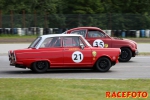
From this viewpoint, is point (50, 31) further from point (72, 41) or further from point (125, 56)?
point (72, 41)

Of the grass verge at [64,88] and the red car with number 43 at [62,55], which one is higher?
the red car with number 43 at [62,55]

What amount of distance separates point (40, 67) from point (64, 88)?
14.8ft

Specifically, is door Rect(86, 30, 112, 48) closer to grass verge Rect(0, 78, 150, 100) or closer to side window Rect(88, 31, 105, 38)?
side window Rect(88, 31, 105, 38)

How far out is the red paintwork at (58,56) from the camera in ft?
49.0

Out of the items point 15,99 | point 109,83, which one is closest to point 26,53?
point 109,83

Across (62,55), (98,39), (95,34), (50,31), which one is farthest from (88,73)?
(50,31)

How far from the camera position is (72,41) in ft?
51.3

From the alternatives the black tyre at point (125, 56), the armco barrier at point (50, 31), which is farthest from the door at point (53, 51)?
the armco barrier at point (50, 31)

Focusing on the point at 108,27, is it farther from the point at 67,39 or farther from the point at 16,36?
the point at 67,39

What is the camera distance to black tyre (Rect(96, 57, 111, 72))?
15.6 meters

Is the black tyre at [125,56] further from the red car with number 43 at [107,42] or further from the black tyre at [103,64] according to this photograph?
the black tyre at [103,64]

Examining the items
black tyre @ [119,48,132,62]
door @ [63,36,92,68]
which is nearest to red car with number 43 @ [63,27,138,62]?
black tyre @ [119,48,132,62]

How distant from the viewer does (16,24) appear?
38438 millimetres

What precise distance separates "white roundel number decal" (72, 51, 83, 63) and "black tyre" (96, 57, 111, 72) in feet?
2.13
